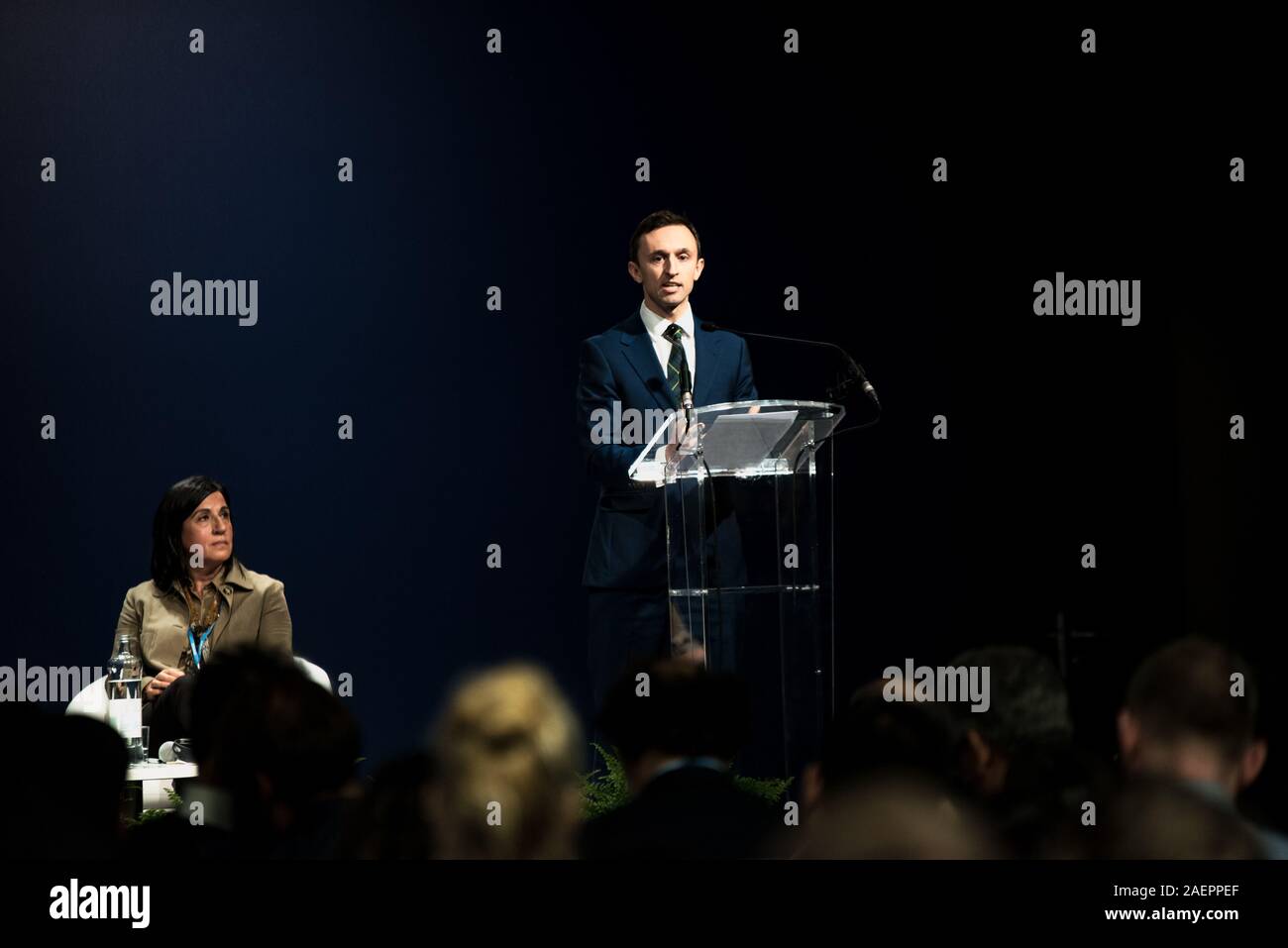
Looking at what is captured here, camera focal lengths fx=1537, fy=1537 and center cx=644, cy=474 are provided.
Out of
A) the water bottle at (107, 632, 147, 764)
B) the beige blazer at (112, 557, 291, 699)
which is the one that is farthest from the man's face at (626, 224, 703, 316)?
the water bottle at (107, 632, 147, 764)

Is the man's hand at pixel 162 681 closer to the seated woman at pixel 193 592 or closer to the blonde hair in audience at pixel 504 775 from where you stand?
the seated woman at pixel 193 592

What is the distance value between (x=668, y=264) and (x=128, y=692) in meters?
1.93

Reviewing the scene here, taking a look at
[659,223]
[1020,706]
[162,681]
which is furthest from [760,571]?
[162,681]

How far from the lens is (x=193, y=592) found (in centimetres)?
473

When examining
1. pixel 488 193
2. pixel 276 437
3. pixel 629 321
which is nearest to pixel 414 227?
pixel 488 193

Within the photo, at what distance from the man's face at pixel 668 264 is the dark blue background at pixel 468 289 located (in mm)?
1288

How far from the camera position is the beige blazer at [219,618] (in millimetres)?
4672

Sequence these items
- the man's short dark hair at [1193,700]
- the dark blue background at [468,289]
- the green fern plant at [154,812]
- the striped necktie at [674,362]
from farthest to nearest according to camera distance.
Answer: the dark blue background at [468,289] < the striped necktie at [674,362] < the green fern plant at [154,812] < the man's short dark hair at [1193,700]

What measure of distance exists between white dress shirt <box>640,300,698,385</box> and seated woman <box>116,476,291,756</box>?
55.6 inches

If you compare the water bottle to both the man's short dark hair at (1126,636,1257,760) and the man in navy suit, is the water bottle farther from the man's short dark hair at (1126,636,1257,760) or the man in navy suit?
the man's short dark hair at (1126,636,1257,760)

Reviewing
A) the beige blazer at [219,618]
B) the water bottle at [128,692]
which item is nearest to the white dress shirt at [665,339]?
the beige blazer at [219,618]

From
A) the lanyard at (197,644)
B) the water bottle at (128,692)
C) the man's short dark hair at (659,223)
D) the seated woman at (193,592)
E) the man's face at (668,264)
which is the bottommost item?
the water bottle at (128,692)

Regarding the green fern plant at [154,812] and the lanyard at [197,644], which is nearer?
the green fern plant at [154,812]

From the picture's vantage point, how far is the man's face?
446cm
